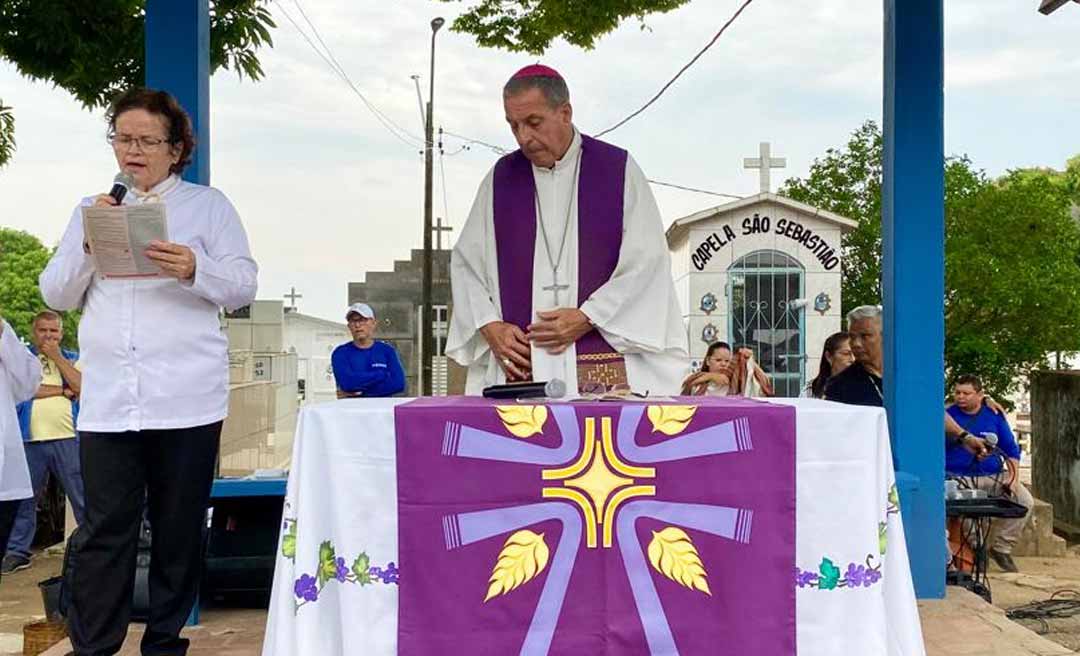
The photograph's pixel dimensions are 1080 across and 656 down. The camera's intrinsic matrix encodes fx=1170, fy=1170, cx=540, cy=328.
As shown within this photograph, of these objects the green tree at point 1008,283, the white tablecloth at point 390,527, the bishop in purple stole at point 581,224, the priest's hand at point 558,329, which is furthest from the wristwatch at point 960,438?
the green tree at point 1008,283

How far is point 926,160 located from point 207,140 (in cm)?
271

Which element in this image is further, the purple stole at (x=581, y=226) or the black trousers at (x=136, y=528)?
the purple stole at (x=581, y=226)

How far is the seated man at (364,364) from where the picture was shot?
884 cm

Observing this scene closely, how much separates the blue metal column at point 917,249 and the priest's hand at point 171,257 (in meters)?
2.73

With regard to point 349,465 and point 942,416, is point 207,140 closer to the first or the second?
point 349,465

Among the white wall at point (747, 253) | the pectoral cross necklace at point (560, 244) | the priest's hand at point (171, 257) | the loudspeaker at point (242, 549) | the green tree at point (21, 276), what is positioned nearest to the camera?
the priest's hand at point (171, 257)

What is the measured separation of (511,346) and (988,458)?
4.96 metres

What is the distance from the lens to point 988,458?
7238mm

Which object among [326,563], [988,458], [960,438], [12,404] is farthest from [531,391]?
[988,458]

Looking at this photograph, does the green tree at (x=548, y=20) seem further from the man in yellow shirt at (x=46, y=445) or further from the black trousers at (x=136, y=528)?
the black trousers at (x=136, y=528)

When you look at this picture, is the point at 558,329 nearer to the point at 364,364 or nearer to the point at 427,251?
the point at 364,364

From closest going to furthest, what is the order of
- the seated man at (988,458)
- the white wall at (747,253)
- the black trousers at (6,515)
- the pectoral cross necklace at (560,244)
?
the pectoral cross necklace at (560,244), the black trousers at (6,515), the seated man at (988,458), the white wall at (747,253)

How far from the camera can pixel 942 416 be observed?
4.45 metres

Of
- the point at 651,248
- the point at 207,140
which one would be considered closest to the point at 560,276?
the point at 651,248
